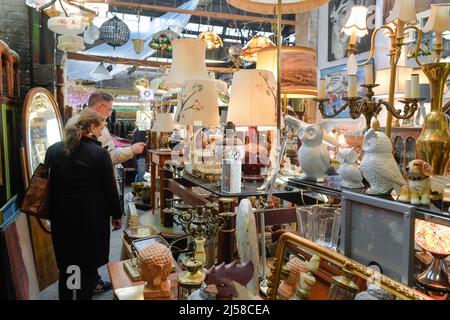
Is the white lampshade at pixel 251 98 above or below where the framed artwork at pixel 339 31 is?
below

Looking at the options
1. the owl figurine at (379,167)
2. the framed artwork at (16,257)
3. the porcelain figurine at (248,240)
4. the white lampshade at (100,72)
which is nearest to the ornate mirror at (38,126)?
the framed artwork at (16,257)

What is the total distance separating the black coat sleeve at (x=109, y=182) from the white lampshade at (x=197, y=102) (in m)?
0.60

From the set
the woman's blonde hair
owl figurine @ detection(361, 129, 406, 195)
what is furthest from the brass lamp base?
the woman's blonde hair

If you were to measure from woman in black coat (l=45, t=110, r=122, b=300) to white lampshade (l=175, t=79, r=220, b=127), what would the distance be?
637 millimetres

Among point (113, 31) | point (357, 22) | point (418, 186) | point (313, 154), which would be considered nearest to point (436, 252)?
point (418, 186)

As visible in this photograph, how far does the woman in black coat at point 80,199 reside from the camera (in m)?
2.46

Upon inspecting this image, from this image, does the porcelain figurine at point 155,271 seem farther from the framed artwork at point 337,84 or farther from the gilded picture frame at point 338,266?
the framed artwork at point 337,84

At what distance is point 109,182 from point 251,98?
1201 millimetres

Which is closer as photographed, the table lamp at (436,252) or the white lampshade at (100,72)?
the table lamp at (436,252)

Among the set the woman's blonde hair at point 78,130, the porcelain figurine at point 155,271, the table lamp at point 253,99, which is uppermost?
the table lamp at point 253,99

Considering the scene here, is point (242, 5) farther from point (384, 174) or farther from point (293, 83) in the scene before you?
point (384, 174)

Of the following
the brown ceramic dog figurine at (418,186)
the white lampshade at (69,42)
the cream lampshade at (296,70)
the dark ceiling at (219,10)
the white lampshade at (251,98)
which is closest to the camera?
the brown ceramic dog figurine at (418,186)

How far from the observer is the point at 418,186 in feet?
3.67

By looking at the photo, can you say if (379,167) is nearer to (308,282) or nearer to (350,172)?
(350,172)
